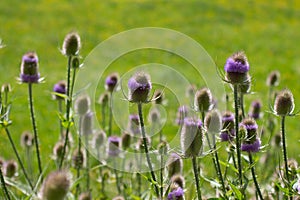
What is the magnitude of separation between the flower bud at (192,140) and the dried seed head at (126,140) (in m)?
1.77

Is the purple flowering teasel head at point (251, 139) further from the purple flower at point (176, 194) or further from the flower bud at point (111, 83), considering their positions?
the flower bud at point (111, 83)

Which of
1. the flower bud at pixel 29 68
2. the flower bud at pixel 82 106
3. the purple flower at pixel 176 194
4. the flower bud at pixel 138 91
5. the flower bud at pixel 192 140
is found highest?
the flower bud at pixel 29 68

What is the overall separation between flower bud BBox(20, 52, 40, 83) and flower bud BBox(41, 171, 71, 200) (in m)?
2.27

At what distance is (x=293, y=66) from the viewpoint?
14.6 metres

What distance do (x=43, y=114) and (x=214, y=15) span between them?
1227 cm

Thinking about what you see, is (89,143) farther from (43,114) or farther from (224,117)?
(43,114)

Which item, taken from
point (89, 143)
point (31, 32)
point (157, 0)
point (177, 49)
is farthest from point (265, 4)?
point (89, 143)

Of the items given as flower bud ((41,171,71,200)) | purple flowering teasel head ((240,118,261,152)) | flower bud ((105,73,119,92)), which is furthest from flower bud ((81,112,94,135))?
flower bud ((41,171,71,200))

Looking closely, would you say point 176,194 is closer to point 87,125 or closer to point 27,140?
point 87,125

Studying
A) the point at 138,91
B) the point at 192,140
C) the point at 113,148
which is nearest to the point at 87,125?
the point at 113,148


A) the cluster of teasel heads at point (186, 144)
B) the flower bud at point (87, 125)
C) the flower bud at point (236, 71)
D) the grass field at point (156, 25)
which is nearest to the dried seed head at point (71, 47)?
the cluster of teasel heads at point (186, 144)

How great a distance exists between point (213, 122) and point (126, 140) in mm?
1364

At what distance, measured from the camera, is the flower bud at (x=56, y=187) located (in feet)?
5.52

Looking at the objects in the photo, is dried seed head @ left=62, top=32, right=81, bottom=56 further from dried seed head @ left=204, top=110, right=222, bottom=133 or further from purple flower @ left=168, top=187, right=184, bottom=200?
purple flower @ left=168, top=187, right=184, bottom=200
